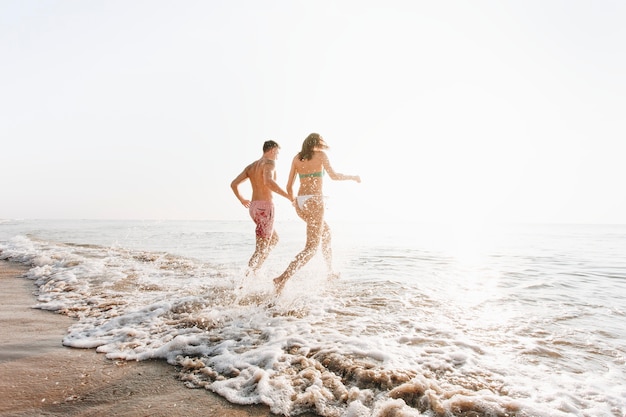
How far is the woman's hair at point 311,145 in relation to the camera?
5.48 m

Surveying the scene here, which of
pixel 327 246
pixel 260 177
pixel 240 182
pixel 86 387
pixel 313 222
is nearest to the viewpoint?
pixel 86 387

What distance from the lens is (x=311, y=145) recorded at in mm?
5480

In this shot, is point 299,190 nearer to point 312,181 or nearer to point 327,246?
point 312,181

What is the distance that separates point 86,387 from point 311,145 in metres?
4.15

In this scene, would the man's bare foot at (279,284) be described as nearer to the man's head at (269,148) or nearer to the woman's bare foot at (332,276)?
the woman's bare foot at (332,276)

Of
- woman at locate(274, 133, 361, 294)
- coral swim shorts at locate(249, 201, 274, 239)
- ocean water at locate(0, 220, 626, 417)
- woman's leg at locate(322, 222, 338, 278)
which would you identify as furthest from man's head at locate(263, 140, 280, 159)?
ocean water at locate(0, 220, 626, 417)

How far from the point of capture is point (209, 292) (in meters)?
5.36

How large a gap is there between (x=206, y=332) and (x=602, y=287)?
7184 millimetres

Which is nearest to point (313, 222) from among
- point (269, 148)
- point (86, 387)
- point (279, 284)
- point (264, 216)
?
point (264, 216)

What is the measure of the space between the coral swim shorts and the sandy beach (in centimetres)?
301

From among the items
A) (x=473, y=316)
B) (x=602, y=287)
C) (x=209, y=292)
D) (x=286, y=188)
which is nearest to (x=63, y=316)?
(x=209, y=292)

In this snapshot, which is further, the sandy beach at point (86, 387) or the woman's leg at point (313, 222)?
the woman's leg at point (313, 222)

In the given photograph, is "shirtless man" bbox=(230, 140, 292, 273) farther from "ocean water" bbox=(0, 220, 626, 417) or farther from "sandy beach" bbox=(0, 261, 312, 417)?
"sandy beach" bbox=(0, 261, 312, 417)

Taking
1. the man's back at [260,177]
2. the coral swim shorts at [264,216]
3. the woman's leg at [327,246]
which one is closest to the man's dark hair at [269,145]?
the man's back at [260,177]
